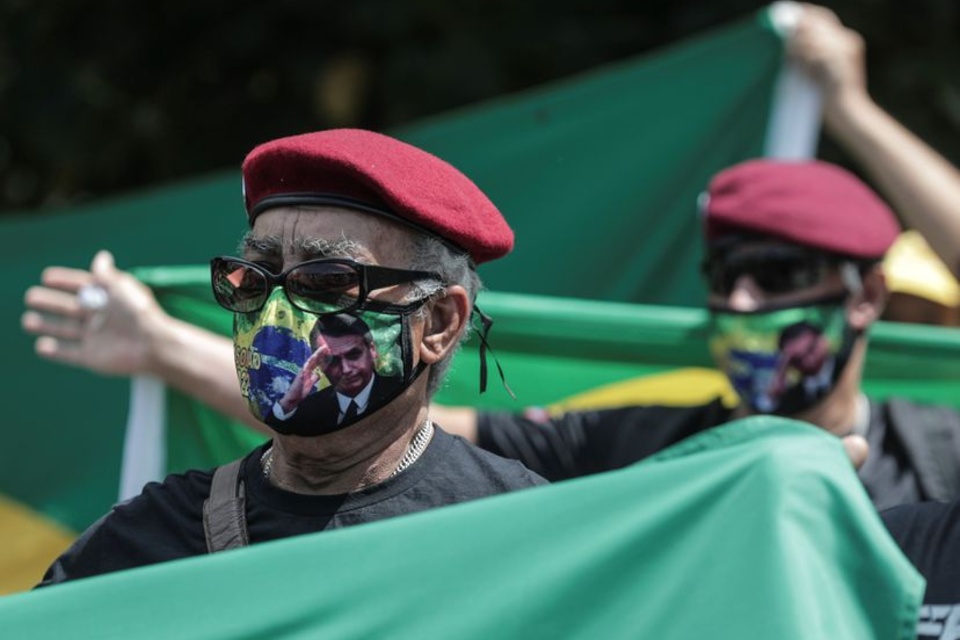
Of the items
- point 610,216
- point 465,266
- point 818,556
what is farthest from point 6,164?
point 818,556

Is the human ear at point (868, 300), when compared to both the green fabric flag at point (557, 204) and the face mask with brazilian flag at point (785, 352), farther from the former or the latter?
the green fabric flag at point (557, 204)

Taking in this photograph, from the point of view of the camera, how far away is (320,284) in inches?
88.6

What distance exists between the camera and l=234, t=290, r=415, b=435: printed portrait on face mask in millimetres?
2238

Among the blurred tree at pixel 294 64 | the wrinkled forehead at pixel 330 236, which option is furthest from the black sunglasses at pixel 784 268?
the wrinkled forehead at pixel 330 236

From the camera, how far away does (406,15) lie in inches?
202

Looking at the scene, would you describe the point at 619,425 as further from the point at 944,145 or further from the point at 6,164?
the point at 6,164

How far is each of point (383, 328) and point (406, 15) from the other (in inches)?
118

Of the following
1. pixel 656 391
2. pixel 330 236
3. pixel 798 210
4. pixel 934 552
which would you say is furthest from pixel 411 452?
pixel 656 391

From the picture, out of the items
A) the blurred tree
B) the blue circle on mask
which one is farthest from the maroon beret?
the blue circle on mask

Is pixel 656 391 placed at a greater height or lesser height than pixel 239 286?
lesser

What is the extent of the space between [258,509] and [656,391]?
2.21 metres

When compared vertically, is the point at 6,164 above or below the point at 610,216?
above

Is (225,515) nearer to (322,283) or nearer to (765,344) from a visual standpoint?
(322,283)

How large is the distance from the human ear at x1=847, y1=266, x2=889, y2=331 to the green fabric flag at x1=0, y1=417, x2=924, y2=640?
1845 mm
